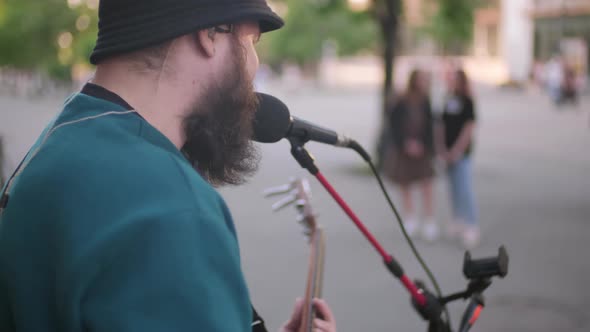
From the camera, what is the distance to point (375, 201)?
994 centimetres

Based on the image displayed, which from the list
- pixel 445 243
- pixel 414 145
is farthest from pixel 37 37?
pixel 445 243

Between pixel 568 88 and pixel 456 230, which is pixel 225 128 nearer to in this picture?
pixel 456 230

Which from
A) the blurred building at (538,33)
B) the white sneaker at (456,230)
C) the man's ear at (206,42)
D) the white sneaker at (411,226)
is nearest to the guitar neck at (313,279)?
the man's ear at (206,42)

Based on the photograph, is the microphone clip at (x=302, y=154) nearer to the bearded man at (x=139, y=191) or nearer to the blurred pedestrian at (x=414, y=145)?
the bearded man at (x=139, y=191)

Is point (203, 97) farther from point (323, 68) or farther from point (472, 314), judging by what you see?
point (323, 68)

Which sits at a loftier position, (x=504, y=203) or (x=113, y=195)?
(x=113, y=195)

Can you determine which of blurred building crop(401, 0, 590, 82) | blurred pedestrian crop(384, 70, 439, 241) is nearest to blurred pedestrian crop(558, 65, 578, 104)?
blurred building crop(401, 0, 590, 82)

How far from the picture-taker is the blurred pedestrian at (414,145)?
7.93 metres

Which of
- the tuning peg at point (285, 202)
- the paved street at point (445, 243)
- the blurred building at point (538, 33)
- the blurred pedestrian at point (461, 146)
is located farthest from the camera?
the blurred building at point (538, 33)

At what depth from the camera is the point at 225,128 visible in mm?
1469

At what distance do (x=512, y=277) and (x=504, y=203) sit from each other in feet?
11.7

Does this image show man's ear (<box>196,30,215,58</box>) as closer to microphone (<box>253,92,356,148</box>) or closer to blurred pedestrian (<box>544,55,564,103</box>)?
microphone (<box>253,92,356,148</box>)

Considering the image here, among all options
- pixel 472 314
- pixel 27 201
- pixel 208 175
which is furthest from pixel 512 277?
pixel 27 201

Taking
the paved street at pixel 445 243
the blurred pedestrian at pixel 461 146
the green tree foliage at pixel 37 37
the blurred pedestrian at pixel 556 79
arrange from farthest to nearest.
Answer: the green tree foliage at pixel 37 37 → the blurred pedestrian at pixel 556 79 → the blurred pedestrian at pixel 461 146 → the paved street at pixel 445 243
